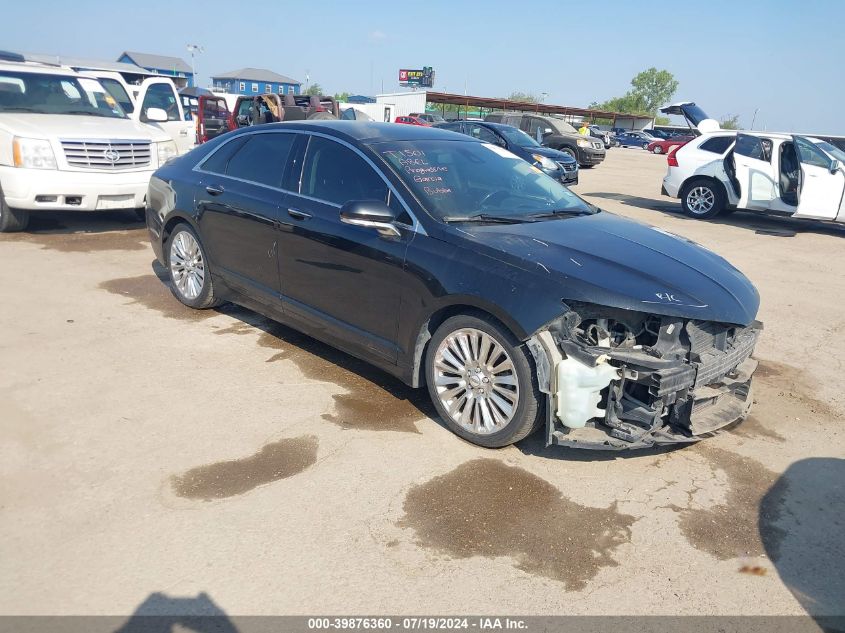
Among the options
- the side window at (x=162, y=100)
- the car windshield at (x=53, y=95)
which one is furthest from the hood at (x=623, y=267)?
the side window at (x=162, y=100)

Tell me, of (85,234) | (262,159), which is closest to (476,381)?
(262,159)

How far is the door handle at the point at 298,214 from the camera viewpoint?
15.0ft

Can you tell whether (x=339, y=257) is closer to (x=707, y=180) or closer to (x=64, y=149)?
(x=64, y=149)

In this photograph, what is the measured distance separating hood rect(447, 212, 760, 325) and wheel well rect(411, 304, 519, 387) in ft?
1.08

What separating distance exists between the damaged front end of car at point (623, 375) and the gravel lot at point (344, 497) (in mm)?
280

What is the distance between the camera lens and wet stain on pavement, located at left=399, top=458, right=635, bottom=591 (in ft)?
9.68

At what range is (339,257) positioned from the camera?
14.3 ft

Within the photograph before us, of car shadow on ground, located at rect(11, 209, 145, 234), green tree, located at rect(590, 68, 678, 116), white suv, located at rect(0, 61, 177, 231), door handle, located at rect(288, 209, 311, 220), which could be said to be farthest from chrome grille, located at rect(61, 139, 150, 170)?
green tree, located at rect(590, 68, 678, 116)

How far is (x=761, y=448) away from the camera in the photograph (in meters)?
4.05

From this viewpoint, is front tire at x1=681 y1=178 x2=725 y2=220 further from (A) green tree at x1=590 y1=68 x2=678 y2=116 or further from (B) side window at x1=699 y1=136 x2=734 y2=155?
(A) green tree at x1=590 y1=68 x2=678 y2=116

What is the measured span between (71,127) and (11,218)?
1.36 metres

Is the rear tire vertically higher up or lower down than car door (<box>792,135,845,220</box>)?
lower down

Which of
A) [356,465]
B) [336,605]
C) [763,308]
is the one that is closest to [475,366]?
[356,465]

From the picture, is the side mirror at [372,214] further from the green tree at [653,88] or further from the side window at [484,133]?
the green tree at [653,88]
